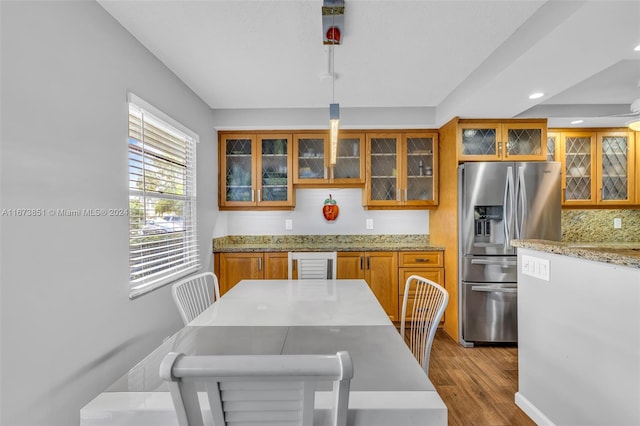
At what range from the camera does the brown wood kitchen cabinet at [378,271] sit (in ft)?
11.3

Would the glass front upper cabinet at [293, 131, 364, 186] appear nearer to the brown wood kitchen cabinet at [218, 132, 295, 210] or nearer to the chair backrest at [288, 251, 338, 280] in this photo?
the brown wood kitchen cabinet at [218, 132, 295, 210]

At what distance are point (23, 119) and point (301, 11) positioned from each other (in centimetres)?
141

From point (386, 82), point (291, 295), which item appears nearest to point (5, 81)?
point (291, 295)

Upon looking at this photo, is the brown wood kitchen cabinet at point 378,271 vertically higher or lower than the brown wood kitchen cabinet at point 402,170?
lower

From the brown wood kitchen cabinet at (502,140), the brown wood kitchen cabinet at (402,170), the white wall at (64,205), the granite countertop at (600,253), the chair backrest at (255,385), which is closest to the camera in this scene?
the chair backrest at (255,385)

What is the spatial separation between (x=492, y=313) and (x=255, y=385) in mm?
3038

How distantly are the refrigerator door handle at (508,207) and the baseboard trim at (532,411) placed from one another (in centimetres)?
138

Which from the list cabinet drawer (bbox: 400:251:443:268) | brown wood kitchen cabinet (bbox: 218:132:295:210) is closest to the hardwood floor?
cabinet drawer (bbox: 400:251:443:268)

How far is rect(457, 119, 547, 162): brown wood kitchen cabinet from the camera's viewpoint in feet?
10.5

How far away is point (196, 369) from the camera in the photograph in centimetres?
63

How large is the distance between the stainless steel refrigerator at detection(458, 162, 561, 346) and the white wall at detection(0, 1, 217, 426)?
111 inches

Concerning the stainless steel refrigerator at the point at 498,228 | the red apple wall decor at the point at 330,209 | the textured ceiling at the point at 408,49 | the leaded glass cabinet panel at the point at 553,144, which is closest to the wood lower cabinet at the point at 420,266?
the stainless steel refrigerator at the point at 498,228

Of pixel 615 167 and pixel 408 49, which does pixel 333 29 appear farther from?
pixel 615 167

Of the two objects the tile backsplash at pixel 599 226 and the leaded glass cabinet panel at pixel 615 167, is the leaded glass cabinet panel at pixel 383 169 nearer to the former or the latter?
the tile backsplash at pixel 599 226
